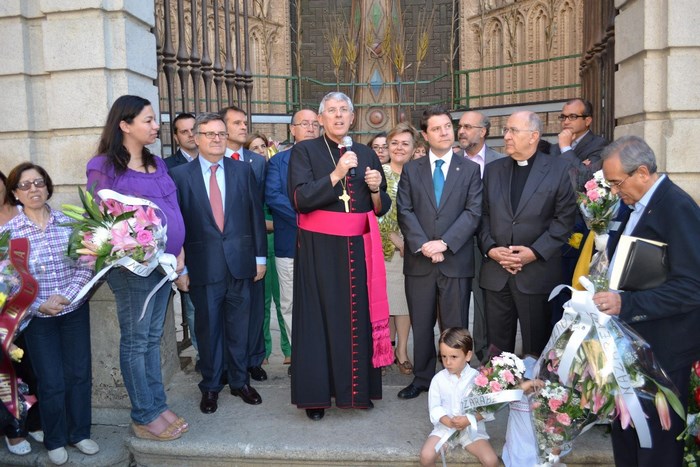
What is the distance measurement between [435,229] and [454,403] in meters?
1.22

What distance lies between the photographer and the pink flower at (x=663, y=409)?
268 cm

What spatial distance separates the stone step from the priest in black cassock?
0.58ft

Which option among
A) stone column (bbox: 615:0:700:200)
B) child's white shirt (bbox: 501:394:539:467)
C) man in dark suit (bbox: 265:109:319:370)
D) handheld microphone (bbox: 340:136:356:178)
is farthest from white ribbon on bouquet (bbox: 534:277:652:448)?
man in dark suit (bbox: 265:109:319:370)

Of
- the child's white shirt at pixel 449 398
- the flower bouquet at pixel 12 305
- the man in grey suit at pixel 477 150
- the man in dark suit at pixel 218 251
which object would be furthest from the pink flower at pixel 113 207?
the man in grey suit at pixel 477 150

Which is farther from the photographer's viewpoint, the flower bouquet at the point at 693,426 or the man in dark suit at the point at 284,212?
the man in dark suit at the point at 284,212

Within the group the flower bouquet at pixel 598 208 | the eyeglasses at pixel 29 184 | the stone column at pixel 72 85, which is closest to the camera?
the flower bouquet at pixel 598 208

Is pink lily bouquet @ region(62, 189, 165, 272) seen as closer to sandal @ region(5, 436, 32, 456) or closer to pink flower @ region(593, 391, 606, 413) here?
sandal @ region(5, 436, 32, 456)

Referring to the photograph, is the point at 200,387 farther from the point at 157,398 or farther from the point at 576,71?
the point at 576,71

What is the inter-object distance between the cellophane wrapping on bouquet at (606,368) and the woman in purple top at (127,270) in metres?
2.29

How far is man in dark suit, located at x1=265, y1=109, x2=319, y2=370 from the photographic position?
16.2 feet

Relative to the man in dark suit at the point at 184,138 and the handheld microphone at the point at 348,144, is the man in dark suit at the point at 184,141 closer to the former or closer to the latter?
the man in dark suit at the point at 184,138

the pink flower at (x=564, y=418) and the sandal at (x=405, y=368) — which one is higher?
the pink flower at (x=564, y=418)

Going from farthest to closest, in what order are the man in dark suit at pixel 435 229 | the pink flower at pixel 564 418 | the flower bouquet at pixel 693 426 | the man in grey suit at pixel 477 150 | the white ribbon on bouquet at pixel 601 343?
the man in grey suit at pixel 477 150, the man in dark suit at pixel 435 229, the pink flower at pixel 564 418, the flower bouquet at pixel 693 426, the white ribbon on bouquet at pixel 601 343

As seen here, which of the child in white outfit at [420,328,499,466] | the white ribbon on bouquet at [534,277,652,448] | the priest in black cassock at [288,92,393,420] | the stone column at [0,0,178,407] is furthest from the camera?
the stone column at [0,0,178,407]
